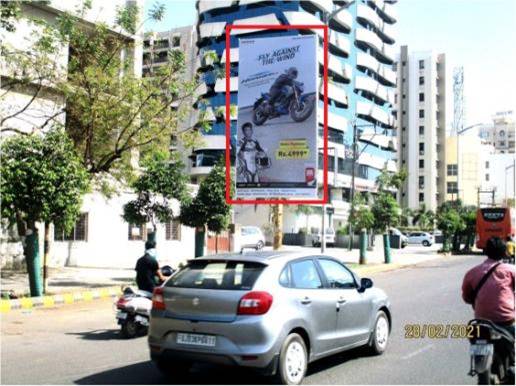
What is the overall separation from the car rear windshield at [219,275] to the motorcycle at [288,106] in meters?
12.6

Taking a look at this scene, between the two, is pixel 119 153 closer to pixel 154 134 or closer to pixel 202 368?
pixel 154 134

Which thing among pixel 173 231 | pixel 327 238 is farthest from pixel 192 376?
pixel 327 238

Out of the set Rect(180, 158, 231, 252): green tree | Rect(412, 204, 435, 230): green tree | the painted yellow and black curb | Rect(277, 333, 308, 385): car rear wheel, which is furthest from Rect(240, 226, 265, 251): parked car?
Rect(412, 204, 435, 230): green tree

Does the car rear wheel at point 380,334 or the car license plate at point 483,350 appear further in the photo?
the car rear wheel at point 380,334

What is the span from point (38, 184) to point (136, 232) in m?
12.2

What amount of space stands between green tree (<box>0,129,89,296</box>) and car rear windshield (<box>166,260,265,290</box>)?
320 inches

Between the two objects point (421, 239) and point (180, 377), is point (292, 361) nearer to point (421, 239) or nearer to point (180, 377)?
point (180, 377)

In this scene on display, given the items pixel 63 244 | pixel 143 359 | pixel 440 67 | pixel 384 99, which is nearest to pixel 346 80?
pixel 384 99

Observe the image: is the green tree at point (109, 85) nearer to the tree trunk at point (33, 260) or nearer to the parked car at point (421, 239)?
the tree trunk at point (33, 260)

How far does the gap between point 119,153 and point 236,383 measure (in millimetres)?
12990

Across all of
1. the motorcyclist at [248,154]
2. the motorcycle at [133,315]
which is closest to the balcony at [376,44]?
the motorcyclist at [248,154]

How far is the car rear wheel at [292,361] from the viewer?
6316 mm

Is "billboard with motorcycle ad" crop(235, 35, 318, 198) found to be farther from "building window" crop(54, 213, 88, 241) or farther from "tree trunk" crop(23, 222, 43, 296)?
"building window" crop(54, 213, 88, 241)
